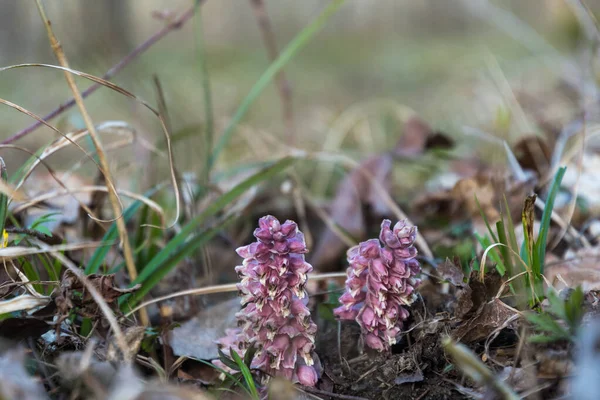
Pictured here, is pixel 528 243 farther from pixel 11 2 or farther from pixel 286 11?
pixel 286 11

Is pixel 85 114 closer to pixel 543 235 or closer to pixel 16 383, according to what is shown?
pixel 16 383

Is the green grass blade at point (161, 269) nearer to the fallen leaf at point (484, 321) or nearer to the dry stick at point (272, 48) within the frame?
the fallen leaf at point (484, 321)

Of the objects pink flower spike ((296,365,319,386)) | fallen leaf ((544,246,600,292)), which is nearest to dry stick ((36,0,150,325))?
pink flower spike ((296,365,319,386))

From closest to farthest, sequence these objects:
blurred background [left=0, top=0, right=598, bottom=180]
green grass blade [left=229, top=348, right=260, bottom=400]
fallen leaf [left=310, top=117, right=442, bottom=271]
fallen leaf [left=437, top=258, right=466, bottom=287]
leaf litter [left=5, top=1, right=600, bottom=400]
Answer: leaf litter [left=5, top=1, right=600, bottom=400], green grass blade [left=229, top=348, right=260, bottom=400], fallen leaf [left=437, top=258, right=466, bottom=287], fallen leaf [left=310, top=117, right=442, bottom=271], blurred background [left=0, top=0, right=598, bottom=180]

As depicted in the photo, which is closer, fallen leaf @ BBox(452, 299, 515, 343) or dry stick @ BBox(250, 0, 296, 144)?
fallen leaf @ BBox(452, 299, 515, 343)

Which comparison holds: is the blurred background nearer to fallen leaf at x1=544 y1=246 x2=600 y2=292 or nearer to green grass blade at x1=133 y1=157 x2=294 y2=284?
green grass blade at x1=133 y1=157 x2=294 y2=284

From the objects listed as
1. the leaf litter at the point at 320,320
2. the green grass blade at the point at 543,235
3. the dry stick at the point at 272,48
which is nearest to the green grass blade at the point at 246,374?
the leaf litter at the point at 320,320
